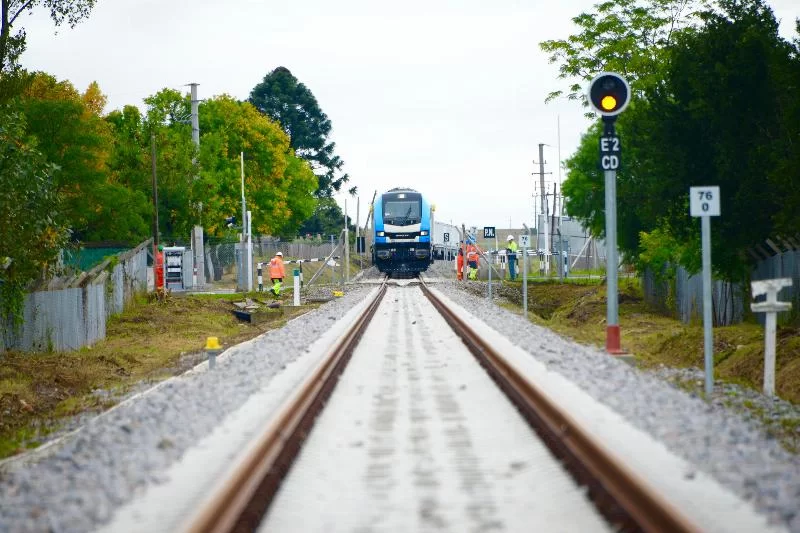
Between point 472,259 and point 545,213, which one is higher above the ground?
point 545,213

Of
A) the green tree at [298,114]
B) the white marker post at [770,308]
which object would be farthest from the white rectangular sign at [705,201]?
the green tree at [298,114]

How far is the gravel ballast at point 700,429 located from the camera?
6875 millimetres

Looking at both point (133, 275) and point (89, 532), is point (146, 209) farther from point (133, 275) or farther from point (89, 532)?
point (89, 532)

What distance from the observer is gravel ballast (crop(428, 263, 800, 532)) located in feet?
22.6

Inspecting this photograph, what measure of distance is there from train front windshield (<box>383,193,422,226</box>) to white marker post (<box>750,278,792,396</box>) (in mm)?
42019

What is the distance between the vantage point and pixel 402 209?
57.1 metres

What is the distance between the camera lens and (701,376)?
1622 centimetres

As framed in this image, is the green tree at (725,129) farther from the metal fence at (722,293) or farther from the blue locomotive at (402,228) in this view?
the blue locomotive at (402,228)

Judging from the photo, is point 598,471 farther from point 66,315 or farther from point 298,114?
point 298,114

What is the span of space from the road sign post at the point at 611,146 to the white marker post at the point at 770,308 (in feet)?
7.92

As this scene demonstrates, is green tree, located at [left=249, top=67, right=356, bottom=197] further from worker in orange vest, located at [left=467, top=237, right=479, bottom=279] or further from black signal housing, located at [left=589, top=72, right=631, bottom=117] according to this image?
black signal housing, located at [left=589, top=72, right=631, bottom=117]

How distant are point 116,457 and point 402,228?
4831cm

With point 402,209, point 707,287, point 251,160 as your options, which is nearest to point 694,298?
point 707,287

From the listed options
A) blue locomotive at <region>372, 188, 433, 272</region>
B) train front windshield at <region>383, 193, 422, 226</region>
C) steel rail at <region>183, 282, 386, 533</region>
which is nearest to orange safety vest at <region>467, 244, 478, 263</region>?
blue locomotive at <region>372, 188, 433, 272</region>
